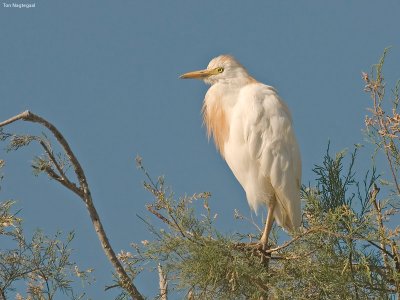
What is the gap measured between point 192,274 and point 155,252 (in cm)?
26

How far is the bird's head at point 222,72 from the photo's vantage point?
653 centimetres

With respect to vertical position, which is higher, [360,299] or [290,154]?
[290,154]

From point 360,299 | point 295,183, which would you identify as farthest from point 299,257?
point 295,183

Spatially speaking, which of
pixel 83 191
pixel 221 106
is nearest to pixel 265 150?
pixel 221 106

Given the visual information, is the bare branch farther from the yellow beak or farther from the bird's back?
the yellow beak

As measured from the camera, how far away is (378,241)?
13.5 feet

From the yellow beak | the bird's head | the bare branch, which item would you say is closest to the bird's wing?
the bird's head

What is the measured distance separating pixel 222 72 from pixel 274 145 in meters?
1.07

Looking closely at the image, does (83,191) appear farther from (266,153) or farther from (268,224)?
(266,153)

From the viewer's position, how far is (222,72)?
6.57 m

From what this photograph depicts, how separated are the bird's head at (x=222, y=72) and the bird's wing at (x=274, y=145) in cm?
61

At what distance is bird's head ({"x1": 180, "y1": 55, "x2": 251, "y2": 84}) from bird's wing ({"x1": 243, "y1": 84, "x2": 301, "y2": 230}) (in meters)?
0.61

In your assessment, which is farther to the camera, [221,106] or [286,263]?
[221,106]

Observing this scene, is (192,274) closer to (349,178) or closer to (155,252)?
(155,252)
